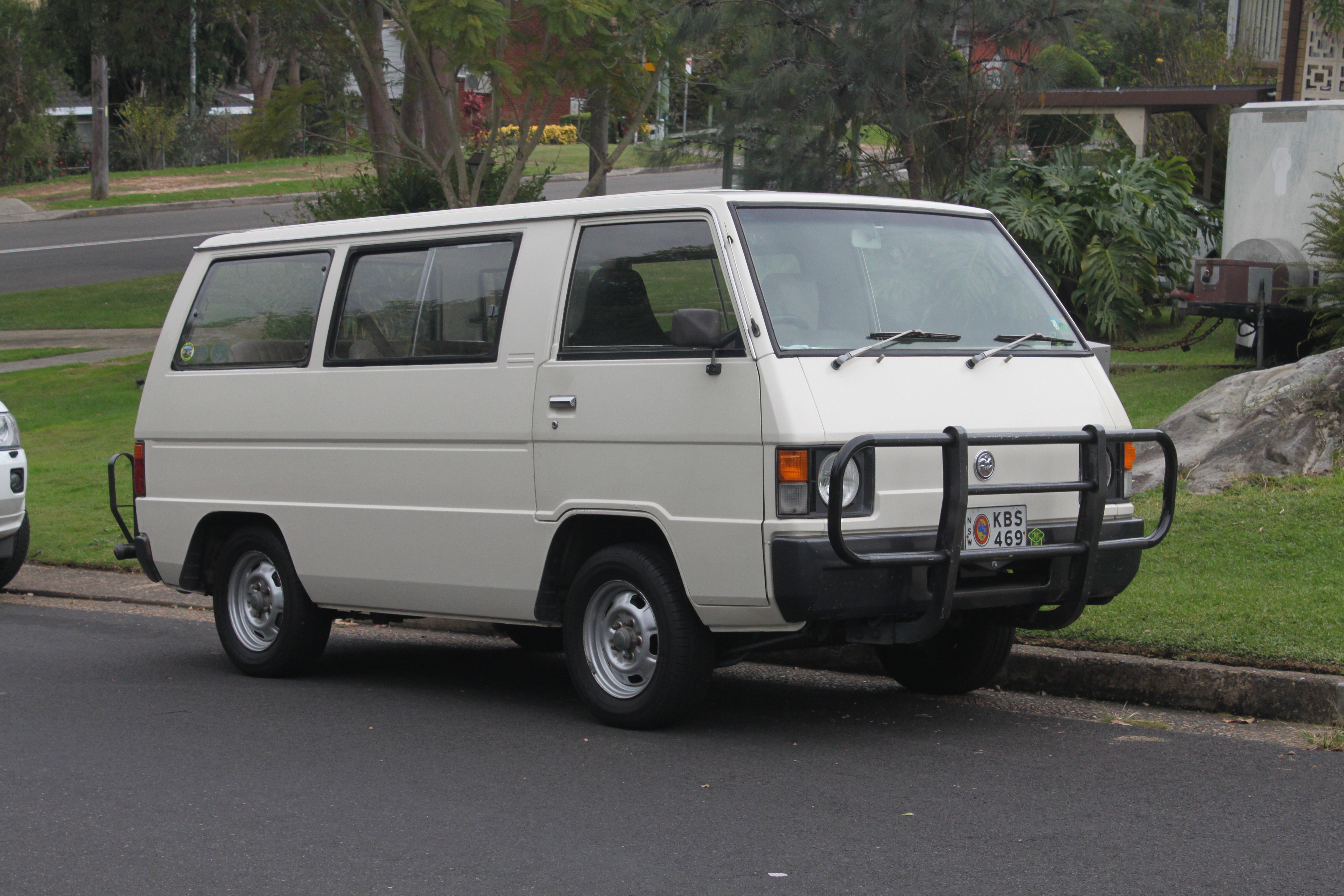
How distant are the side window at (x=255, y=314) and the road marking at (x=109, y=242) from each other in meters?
25.3

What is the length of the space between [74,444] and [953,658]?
11.9 m

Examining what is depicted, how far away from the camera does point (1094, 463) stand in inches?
233

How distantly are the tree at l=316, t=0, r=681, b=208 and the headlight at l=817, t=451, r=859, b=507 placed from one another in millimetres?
9258

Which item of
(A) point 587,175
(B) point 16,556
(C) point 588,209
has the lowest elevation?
(B) point 16,556

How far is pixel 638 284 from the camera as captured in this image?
6238 mm

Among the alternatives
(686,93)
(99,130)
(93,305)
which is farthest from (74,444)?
(99,130)

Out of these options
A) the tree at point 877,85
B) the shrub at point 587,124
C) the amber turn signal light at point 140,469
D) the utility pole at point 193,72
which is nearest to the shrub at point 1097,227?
the tree at point 877,85

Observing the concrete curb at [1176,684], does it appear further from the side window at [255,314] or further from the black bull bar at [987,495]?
the side window at [255,314]

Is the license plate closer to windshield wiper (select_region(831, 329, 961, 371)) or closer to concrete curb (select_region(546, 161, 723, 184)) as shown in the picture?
windshield wiper (select_region(831, 329, 961, 371))

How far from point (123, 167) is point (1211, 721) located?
5194cm

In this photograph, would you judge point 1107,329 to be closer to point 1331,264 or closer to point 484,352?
point 1331,264

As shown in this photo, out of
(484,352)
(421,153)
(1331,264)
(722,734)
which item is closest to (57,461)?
(421,153)

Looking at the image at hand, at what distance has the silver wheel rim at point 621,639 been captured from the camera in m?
6.14

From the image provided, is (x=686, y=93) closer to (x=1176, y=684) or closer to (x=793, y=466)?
(x=1176, y=684)
